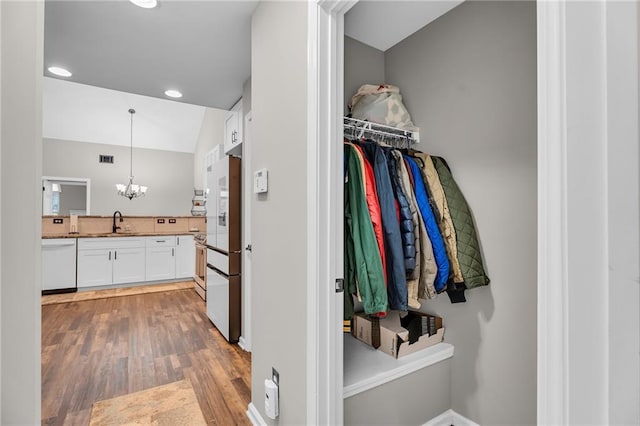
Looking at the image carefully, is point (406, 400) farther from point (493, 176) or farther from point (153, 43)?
point (153, 43)

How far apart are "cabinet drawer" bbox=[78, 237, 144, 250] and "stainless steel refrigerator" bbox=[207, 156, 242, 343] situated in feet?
9.45

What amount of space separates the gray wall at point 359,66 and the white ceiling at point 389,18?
5 centimetres

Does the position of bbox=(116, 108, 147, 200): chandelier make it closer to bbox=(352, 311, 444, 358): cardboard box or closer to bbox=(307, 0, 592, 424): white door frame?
bbox=(352, 311, 444, 358): cardboard box

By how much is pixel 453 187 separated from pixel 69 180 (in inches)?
315

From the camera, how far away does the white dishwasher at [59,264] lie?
442 cm

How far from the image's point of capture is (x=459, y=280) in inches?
59.2

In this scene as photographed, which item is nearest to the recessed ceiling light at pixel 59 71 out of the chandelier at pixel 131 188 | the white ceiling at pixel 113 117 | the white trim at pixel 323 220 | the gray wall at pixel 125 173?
the white trim at pixel 323 220

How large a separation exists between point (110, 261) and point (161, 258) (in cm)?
75

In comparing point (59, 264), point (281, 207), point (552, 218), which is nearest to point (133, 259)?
point (59, 264)

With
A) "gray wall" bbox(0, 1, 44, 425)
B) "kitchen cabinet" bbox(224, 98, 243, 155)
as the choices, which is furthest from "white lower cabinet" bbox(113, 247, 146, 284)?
"gray wall" bbox(0, 1, 44, 425)

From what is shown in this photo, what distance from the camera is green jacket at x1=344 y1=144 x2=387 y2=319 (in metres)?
1.27

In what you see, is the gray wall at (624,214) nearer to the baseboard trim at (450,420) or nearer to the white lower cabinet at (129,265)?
the baseboard trim at (450,420)

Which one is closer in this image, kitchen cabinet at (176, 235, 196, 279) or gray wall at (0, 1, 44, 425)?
gray wall at (0, 1, 44, 425)

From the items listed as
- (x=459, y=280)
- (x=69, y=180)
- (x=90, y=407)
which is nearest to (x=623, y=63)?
(x=459, y=280)
